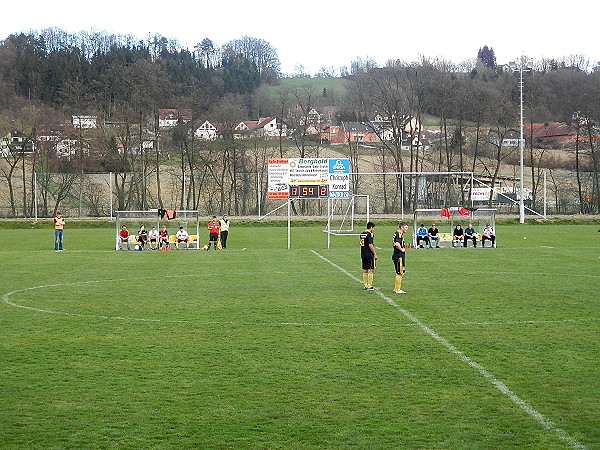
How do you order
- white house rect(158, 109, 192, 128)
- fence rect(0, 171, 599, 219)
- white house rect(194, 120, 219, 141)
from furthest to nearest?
white house rect(158, 109, 192, 128)
white house rect(194, 120, 219, 141)
fence rect(0, 171, 599, 219)

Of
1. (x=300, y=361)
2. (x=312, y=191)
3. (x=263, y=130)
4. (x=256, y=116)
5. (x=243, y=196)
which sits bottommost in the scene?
(x=300, y=361)


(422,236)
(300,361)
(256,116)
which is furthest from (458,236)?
(256,116)

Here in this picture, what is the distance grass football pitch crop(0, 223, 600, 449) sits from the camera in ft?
26.5

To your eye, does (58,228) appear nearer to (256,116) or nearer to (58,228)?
(58,228)

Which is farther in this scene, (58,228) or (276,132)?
(276,132)

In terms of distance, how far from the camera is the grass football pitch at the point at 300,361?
26.5 feet

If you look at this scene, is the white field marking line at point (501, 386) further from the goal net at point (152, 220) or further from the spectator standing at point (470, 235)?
the goal net at point (152, 220)

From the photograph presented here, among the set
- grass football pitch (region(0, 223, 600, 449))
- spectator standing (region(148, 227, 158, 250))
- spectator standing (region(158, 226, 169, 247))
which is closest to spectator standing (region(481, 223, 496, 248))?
grass football pitch (region(0, 223, 600, 449))

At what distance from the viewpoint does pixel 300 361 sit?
37.7 feet

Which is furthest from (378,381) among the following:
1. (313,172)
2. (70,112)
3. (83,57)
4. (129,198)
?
(83,57)

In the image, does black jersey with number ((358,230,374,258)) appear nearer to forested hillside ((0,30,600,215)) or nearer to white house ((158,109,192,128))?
forested hillside ((0,30,600,215))

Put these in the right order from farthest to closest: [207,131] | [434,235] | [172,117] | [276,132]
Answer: [276,132] → [172,117] → [207,131] → [434,235]

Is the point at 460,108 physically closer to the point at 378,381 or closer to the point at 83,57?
the point at 83,57

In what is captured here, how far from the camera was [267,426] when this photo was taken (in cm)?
822
